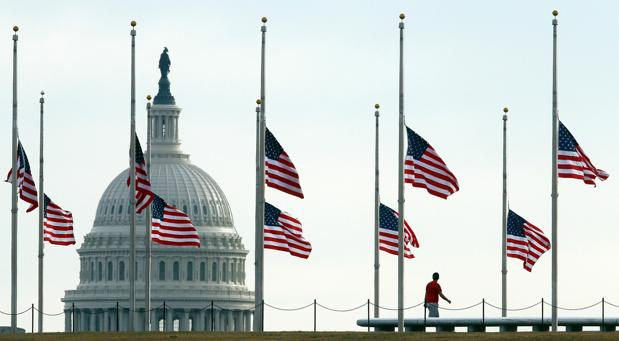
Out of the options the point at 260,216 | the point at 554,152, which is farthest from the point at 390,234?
the point at 554,152

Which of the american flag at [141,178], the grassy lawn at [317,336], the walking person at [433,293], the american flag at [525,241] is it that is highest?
the american flag at [141,178]

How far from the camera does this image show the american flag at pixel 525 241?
434 feet

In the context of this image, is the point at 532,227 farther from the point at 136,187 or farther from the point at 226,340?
the point at 226,340

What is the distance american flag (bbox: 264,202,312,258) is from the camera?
12638cm

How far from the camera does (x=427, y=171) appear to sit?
118062 millimetres

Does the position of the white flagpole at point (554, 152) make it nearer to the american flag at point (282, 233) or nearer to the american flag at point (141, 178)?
the american flag at point (282, 233)

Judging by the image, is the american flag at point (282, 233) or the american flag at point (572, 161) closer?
the american flag at point (572, 161)

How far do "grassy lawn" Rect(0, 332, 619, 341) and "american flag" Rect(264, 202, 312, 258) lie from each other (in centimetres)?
2028

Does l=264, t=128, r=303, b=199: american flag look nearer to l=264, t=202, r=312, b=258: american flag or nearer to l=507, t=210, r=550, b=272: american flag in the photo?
l=264, t=202, r=312, b=258: american flag

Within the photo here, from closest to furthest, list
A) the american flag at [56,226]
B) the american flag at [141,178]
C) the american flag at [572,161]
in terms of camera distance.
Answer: the american flag at [572,161], the american flag at [141,178], the american flag at [56,226]

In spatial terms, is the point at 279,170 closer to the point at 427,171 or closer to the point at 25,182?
the point at 427,171

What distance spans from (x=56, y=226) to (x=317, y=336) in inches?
1543

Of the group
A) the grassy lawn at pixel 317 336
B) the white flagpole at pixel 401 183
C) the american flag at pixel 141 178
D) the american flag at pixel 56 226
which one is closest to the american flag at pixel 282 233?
the american flag at pixel 141 178

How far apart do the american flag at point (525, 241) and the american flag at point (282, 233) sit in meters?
10.5
